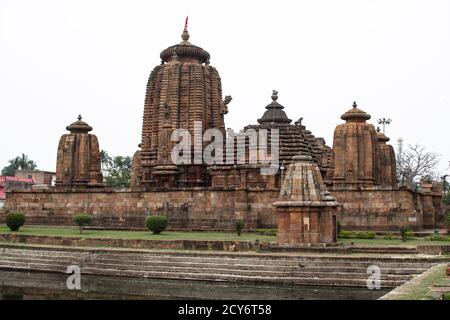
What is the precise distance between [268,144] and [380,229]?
8.80m

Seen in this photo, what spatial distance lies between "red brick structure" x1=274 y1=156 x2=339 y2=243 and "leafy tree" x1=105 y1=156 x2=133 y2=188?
42.9m

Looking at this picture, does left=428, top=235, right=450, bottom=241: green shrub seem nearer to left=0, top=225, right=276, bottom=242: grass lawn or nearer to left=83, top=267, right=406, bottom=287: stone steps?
left=0, top=225, right=276, bottom=242: grass lawn

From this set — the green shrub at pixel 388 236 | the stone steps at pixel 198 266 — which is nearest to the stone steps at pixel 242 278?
the stone steps at pixel 198 266

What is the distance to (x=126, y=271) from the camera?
21188 mm

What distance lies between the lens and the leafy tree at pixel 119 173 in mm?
65312

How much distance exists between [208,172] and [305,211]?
15.3 meters

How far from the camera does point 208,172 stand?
1415 inches

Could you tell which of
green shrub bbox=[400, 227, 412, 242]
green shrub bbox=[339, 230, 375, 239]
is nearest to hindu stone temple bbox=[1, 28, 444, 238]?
green shrub bbox=[400, 227, 412, 242]

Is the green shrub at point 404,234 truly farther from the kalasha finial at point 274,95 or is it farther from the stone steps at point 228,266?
the kalasha finial at point 274,95

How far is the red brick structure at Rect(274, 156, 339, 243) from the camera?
21.2m

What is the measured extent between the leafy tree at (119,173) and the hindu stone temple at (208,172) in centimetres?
2385
